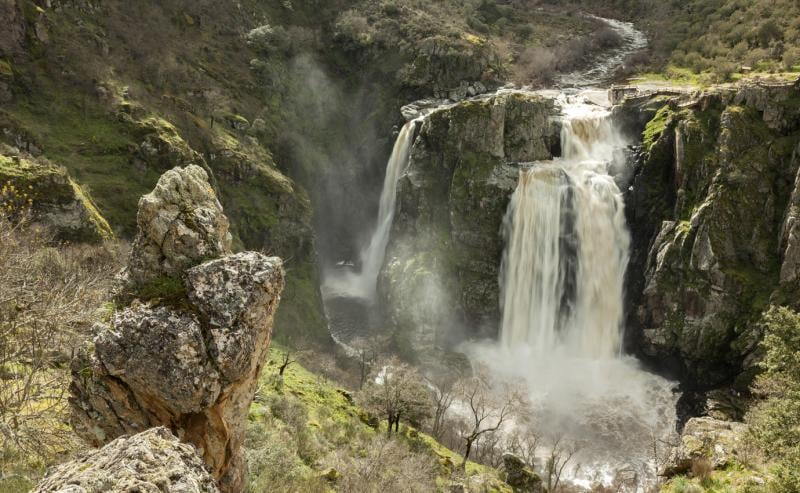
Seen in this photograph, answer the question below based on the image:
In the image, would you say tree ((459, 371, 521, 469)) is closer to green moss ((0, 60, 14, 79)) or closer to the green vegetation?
the green vegetation

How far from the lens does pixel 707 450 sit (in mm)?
21188

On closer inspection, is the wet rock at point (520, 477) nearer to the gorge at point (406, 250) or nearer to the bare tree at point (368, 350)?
the gorge at point (406, 250)

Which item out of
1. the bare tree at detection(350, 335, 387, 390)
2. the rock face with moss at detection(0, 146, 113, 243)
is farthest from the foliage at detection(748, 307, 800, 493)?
the rock face with moss at detection(0, 146, 113, 243)

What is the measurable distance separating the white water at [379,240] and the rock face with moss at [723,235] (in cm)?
2498

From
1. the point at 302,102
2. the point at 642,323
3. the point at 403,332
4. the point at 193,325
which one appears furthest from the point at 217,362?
the point at 302,102

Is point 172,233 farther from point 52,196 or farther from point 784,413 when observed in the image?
point 52,196

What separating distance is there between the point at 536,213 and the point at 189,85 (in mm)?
37046

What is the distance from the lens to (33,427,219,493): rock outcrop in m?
5.00

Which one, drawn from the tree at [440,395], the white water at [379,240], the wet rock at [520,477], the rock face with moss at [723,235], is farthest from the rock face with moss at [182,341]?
the white water at [379,240]

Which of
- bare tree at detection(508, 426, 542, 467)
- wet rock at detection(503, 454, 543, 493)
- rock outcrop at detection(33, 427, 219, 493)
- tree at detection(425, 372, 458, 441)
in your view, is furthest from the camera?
tree at detection(425, 372, 458, 441)

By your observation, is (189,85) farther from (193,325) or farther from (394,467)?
(193,325)

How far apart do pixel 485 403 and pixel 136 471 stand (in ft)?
110

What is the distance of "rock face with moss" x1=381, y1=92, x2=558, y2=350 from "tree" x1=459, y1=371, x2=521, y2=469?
21.9 ft

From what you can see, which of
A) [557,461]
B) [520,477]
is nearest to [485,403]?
[557,461]
